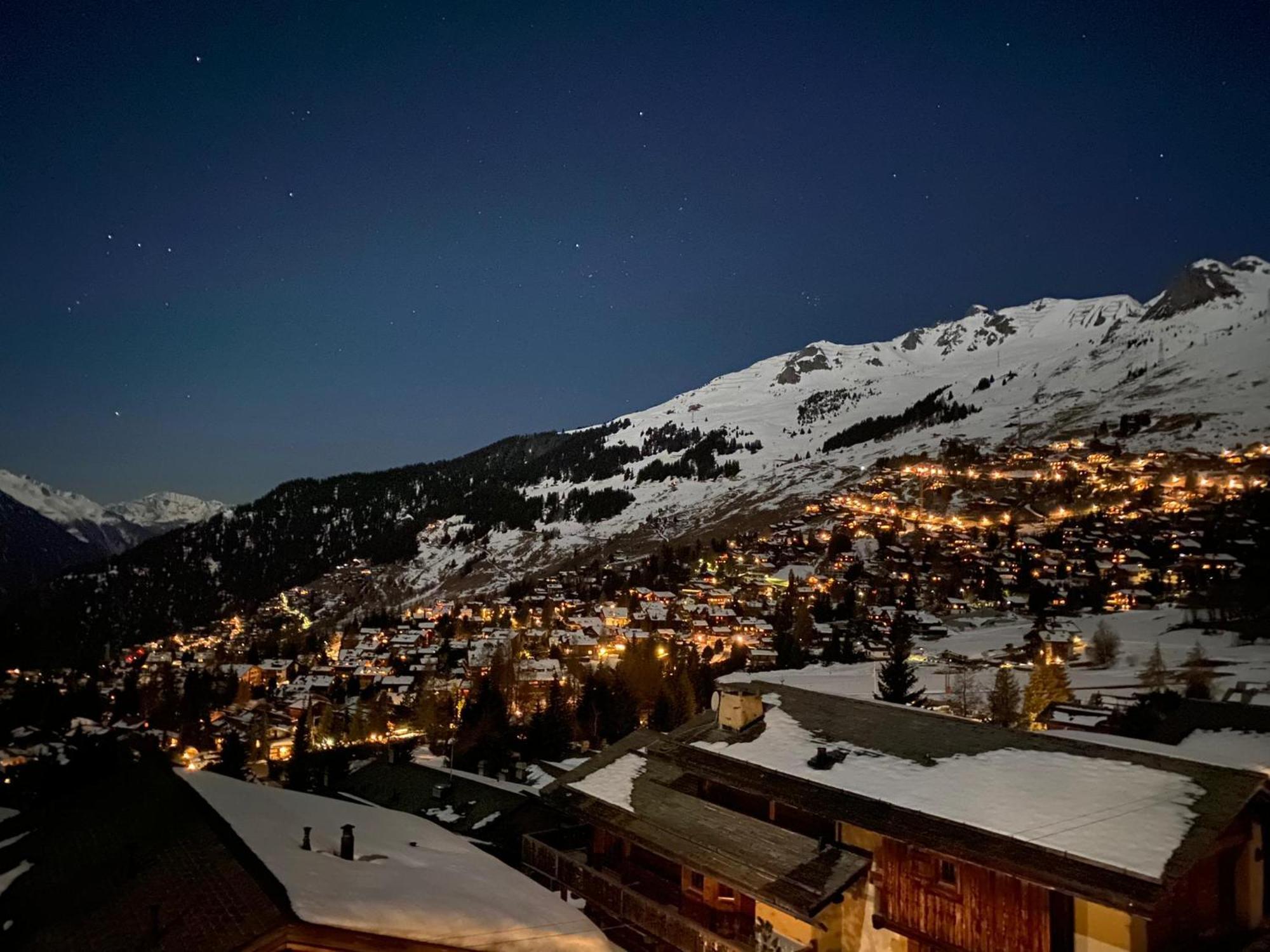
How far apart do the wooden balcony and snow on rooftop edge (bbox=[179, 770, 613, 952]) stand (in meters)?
2.63

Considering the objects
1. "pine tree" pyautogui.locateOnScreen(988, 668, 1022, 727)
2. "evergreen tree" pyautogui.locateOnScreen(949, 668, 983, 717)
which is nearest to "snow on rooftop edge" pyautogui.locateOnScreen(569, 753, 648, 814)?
"evergreen tree" pyautogui.locateOnScreen(949, 668, 983, 717)

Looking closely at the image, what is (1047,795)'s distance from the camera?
1212cm

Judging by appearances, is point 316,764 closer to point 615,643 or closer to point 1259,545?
point 615,643

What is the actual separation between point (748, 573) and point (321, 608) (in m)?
122

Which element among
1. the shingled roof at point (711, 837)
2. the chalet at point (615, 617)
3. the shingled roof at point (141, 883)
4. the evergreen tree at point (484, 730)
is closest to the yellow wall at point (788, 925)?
the shingled roof at point (711, 837)

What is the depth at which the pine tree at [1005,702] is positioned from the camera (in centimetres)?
4253

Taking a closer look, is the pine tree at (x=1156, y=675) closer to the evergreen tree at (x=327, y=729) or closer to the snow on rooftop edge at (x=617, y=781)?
the snow on rooftop edge at (x=617, y=781)

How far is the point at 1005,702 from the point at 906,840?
120 ft

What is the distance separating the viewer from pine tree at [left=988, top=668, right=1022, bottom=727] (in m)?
42.5

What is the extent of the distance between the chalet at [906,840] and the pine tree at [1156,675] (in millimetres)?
40173

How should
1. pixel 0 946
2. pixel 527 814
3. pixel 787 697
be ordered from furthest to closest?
pixel 527 814 < pixel 787 697 < pixel 0 946

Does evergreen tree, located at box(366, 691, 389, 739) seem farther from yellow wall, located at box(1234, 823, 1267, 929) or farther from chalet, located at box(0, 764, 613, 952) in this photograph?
yellow wall, located at box(1234, 823, 1267, 929)

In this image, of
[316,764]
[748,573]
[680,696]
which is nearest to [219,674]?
[316,764]

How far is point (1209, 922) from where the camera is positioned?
38.2 feet
